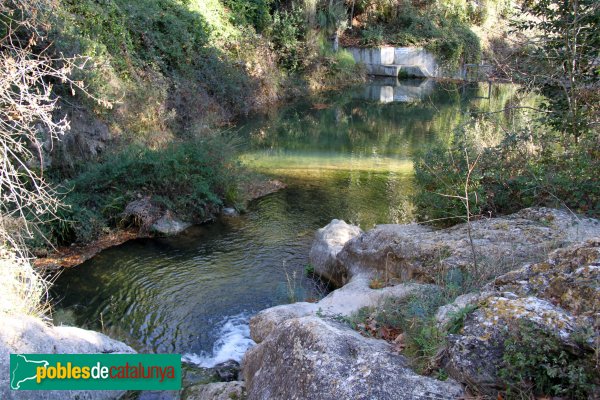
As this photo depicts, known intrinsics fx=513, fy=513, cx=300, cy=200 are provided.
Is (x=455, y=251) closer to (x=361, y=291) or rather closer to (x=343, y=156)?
(x=361, y=291)

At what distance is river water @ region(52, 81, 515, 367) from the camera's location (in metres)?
Answer: 6.82

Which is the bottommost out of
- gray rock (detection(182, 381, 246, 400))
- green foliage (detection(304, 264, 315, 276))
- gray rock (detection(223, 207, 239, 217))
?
green foliage (detection(304, 264, 315, 276))

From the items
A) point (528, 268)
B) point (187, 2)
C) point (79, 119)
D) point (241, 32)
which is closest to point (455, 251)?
point (528, 268)

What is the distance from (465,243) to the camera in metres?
6.18

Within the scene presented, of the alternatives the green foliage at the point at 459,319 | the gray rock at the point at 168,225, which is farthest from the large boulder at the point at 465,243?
the gray rock at the point at 168,225

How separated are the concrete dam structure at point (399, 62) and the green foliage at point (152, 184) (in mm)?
24476

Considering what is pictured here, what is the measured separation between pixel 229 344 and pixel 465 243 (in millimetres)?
3182

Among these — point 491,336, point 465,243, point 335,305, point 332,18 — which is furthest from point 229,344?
point 332,18

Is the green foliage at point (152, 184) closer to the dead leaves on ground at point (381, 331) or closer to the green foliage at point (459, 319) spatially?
the dead leaves on ground at point (381, 331)

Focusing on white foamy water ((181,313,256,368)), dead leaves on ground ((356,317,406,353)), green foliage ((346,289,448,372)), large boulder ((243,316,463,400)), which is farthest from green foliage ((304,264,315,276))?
large boulder ((243,316,463,400))

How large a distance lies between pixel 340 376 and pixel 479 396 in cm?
87

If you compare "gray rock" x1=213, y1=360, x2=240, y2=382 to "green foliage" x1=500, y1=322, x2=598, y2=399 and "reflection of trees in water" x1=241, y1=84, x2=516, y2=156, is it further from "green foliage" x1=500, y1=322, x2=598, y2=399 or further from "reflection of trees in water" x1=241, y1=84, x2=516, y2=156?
"reflection of trees in water" x1=241, y1=84, x2=516, y2=156
